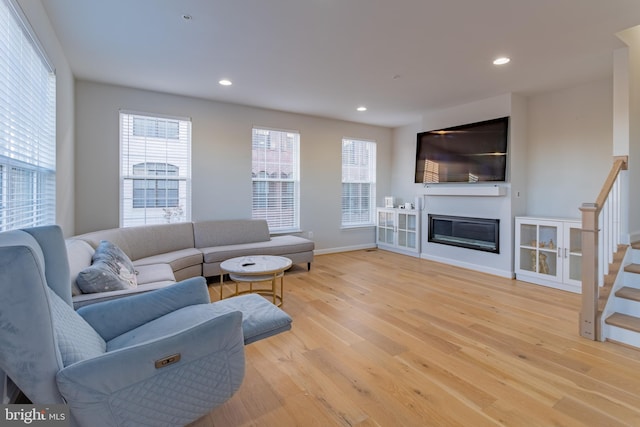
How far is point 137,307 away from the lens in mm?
1842

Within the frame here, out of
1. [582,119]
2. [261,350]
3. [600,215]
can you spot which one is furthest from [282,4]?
[582,119]

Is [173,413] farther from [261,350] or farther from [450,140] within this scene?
[450,140]

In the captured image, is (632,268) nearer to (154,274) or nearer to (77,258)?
(154,274)

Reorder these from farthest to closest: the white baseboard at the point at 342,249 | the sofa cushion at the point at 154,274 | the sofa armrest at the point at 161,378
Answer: the white baseboard at the point at 342,249 < the sofa cushion at the point at 154,274 < the sofa armrest at the point at 161,378

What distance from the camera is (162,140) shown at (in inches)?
175

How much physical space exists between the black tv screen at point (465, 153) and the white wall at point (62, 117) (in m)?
5.04

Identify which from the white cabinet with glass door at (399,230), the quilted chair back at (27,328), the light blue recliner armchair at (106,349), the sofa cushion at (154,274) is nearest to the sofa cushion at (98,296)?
the light blue recliner armchair at (106,349)

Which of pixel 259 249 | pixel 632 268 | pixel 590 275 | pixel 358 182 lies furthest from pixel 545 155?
pixel 259 249

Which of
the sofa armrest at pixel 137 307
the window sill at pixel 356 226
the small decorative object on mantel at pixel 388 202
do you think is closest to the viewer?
the sofa armrest at pixel 137 307

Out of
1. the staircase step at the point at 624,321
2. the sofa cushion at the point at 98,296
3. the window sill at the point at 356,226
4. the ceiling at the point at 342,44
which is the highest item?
the ceiling at the point at 342,44

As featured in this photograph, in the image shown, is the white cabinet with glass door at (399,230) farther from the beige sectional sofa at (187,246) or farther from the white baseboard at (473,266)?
the beige sectional sofa at (187,246)

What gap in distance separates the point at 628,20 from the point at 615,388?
9.26 ft

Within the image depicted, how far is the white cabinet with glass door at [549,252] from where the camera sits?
3.81 metres

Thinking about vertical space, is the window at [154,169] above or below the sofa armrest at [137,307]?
above
